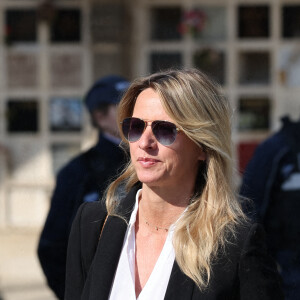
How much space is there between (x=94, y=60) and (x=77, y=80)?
0.87ft

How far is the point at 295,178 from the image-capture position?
145 inches

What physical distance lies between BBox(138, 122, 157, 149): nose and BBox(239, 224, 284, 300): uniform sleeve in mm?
406

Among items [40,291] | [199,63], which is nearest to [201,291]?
[40,291]

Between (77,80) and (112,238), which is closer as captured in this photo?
(112,238)

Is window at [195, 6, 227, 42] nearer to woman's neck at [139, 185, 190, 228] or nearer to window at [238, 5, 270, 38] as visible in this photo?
window at [238, 5, 270, 38]

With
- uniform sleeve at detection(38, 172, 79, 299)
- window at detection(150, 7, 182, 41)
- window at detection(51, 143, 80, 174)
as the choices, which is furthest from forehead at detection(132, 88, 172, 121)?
window at detection(51, 143, 80, 174)

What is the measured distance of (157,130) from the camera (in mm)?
2484

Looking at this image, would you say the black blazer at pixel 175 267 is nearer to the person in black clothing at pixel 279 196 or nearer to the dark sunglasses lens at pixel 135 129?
the dark sunglasses lens at pixel 135 129

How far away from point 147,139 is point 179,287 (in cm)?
47

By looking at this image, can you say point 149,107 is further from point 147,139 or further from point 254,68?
point 254,68

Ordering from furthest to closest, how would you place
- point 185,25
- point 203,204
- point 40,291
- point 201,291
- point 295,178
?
1. point 185,25
2. point 40,291
3. point 295,178
4. point 203,204
5. point 201,291

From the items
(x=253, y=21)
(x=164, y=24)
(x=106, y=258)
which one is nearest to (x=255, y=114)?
(x=253, y=21)

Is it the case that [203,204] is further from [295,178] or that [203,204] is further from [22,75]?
[22,75]

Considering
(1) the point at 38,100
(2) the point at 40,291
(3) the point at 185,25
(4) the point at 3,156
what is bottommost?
(2) the point at 40,291
